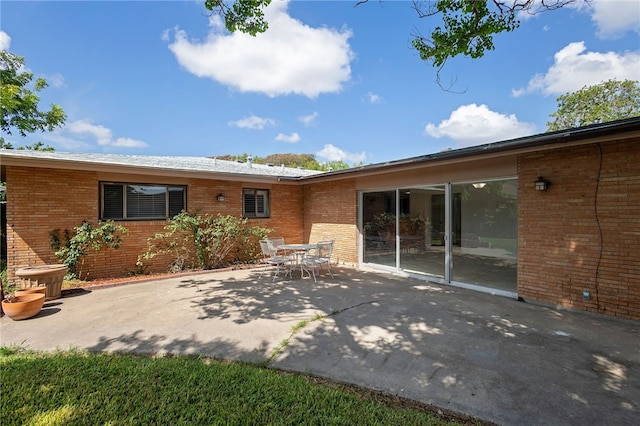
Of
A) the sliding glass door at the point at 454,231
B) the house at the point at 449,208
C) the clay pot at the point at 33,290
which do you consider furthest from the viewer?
the sliding glass door at the point at 454,231

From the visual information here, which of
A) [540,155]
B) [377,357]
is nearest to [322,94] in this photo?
[540,155]

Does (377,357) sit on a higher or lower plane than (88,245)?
lower

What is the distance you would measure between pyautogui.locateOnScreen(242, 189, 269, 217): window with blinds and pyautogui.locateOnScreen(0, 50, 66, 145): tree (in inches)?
464

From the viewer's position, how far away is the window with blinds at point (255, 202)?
10594mm

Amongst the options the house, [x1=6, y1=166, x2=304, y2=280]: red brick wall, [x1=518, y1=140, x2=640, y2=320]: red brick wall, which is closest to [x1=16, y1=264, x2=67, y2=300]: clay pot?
[x1=6, y1=166, x2=304, y2=280]: red brick wall

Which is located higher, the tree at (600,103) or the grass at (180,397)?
the tree at (600,103)

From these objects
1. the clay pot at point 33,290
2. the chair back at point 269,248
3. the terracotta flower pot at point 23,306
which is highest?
the chair back at point 269,248

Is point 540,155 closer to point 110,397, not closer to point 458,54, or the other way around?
point 458,54

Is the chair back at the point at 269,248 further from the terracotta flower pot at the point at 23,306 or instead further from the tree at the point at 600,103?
the tree at the point at 600,103

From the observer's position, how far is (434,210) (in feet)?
24.9

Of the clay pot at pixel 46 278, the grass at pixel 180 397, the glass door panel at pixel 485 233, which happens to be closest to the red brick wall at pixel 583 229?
the glass door panel at pixel 485 233

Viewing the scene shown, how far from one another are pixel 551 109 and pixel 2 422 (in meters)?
33.8

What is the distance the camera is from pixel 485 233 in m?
6.75

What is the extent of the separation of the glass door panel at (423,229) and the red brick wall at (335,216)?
1764 mm
